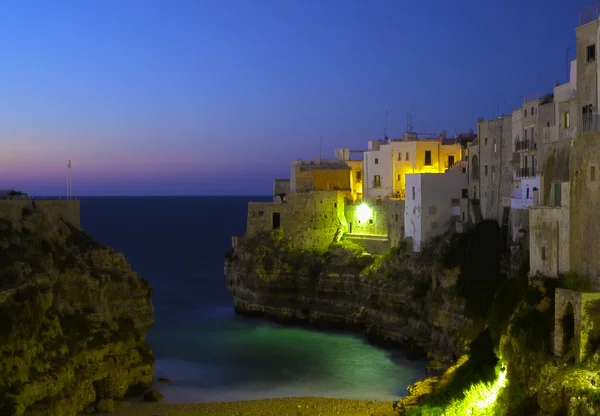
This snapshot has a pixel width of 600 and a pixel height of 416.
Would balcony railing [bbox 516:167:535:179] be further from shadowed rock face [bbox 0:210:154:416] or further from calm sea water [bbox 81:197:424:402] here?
shadowed rock face [bbox 0:210:154:416]

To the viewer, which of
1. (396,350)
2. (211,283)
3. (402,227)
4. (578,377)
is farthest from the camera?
(211,283)

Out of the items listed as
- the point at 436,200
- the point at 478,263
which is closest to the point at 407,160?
the point at 436,200

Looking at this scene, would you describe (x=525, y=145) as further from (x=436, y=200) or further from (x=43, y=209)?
(x=43, y=209)

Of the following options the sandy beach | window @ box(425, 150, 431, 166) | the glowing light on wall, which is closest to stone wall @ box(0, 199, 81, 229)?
the sandy beach

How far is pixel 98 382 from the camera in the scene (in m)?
32.2

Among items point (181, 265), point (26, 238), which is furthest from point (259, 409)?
point (181, 265)

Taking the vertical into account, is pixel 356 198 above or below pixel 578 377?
above

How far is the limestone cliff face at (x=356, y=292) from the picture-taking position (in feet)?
135

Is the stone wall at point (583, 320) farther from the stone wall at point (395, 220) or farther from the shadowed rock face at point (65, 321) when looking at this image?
the stone wall at point (395, 220)

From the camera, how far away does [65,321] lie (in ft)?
102

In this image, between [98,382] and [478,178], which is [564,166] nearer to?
[478,178]

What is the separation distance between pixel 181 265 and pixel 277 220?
82.1 ft

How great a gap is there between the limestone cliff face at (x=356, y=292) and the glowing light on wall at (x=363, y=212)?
94.8 inches

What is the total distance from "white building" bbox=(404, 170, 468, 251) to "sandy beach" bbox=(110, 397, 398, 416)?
14346 mm
